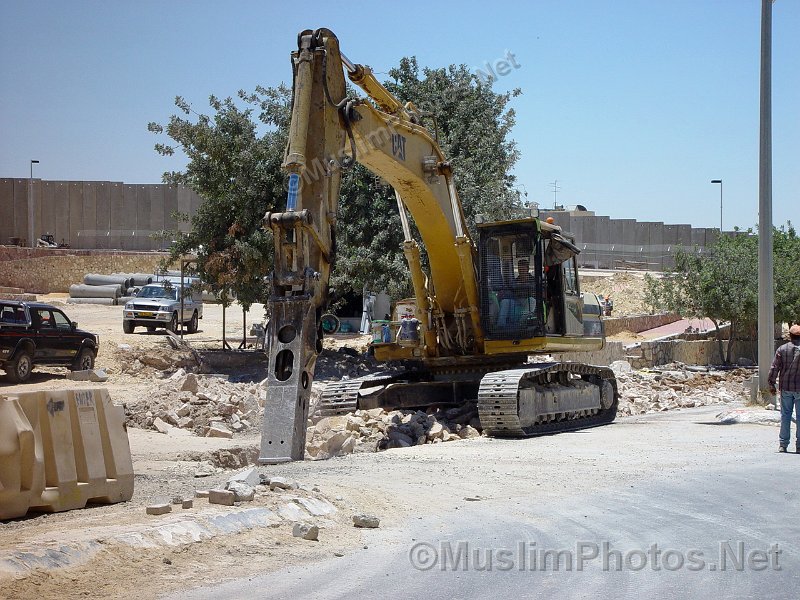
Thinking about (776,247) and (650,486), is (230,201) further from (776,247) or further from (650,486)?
(776,247)

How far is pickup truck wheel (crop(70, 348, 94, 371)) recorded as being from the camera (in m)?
24.6

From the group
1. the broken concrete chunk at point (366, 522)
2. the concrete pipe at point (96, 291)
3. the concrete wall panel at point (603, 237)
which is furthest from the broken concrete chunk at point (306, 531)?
the concrete wall panel at point (603, 237)

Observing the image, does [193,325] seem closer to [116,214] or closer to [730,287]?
[730,287]

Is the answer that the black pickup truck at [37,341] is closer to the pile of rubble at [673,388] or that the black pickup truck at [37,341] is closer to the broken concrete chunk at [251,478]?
the pile of rubble at [673,388]

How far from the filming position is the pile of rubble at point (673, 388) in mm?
23906

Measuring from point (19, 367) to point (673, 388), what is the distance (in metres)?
16.8

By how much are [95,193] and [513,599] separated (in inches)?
2368

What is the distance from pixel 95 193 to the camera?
6228 centimetres

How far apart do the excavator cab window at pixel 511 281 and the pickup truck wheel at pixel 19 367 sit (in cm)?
1157

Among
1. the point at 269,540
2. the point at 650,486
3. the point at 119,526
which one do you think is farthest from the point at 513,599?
the point at 650,486

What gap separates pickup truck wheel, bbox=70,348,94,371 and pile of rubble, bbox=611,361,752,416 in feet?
42.7

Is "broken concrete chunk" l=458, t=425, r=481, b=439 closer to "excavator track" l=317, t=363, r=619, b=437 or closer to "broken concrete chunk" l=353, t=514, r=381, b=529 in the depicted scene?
"excavator track" l=317, t=363, r=619, b=437

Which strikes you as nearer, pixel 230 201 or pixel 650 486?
pixel 650 486

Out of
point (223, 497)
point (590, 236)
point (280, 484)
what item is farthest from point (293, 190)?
point (590, 236)
